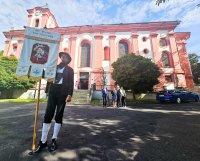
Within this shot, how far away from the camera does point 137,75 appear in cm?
1638

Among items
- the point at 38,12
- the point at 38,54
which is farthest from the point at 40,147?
the point at 38,12

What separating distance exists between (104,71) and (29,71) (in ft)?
72.0

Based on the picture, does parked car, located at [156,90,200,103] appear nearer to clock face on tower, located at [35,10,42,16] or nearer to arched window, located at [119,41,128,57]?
arched window, located at [119,41,128,57]

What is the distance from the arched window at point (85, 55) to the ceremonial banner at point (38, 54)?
2301cm

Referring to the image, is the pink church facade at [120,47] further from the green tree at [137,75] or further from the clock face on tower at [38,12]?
the clock face on tower at [38,12]

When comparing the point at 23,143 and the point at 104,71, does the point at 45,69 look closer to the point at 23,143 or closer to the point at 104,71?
the point at 23,143

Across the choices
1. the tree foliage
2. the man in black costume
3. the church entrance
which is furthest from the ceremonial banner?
the church entrance

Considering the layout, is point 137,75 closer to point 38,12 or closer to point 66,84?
point 66,84

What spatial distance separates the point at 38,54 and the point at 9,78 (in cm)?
2060

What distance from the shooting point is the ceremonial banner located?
2.92 m

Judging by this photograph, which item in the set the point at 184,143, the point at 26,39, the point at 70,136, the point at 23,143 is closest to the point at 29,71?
the point at 26,39

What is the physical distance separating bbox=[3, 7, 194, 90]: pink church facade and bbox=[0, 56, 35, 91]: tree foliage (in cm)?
753

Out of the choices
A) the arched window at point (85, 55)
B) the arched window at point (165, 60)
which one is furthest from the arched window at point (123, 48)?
the arched window at point (165, 60)

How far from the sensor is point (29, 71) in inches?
115
